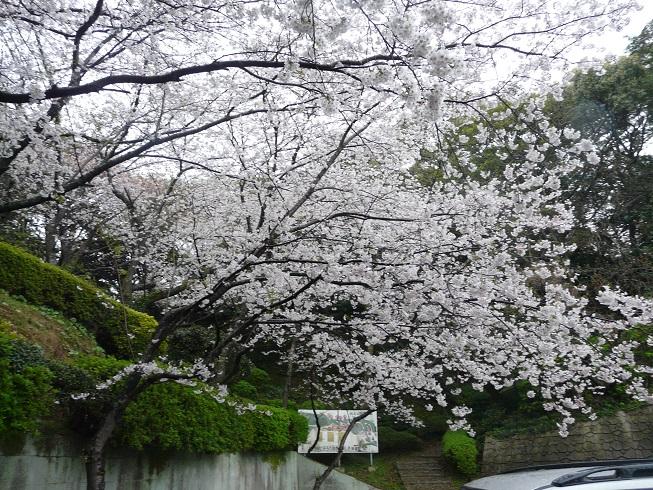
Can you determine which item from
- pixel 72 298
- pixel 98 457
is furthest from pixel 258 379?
pixel 98 457

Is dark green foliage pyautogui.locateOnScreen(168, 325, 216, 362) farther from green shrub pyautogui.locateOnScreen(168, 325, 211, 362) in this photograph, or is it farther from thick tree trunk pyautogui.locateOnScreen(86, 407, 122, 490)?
thick tree trunk pyautogui.locateOnScreen(86, 407, 122, 490)

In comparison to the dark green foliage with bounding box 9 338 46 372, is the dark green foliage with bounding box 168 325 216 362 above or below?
above

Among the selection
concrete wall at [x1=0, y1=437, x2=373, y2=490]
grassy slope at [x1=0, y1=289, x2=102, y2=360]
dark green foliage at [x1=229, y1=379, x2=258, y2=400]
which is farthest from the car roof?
dark green foliage at [x1=229, y1=379, x2=258, y2=400]

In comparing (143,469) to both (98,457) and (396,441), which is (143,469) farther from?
(396,441)

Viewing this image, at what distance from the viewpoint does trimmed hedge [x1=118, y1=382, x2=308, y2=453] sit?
252 inches

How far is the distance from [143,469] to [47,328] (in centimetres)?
277

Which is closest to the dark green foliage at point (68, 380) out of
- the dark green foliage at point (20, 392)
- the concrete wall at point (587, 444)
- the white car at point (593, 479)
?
the dark green foliage at point (20, 392)

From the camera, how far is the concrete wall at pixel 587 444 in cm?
1157

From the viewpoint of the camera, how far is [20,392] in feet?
15.0

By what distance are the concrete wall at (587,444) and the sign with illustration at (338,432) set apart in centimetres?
339

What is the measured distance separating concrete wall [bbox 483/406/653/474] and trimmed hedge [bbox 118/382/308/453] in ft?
22.1

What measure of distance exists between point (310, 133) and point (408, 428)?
11847 mm

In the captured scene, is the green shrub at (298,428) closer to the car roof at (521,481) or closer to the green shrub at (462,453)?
the green shrub at (462,453)

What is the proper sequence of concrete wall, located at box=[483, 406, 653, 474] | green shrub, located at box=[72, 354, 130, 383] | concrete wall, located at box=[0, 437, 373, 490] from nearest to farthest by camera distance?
1. concrete wall, located at box=[0, 437, 373, 490]
2. green shrub, located at box=[72, 354, 130, 383]
3. concrete wall, located at box=[483, 406, 653, 474]
